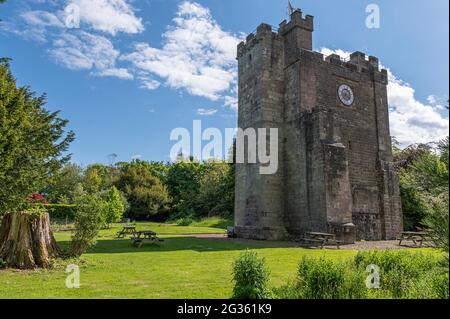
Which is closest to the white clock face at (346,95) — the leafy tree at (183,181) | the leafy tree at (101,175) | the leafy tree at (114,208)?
the leafy tree at (114,208)

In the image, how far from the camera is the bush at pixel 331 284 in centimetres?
635

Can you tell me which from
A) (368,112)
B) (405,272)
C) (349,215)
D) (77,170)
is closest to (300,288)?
(405,272)

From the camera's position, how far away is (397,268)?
7.73m

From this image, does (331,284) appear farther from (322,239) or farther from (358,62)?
(358,62)

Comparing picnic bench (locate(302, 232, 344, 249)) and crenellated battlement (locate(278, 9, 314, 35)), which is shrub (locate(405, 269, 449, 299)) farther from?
crenellated battlement (locate(278, 9, 314, 35))

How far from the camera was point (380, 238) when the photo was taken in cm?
2303

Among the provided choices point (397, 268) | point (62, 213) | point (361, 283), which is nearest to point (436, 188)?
point (361, 283)

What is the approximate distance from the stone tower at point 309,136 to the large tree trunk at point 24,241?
12.6 metres

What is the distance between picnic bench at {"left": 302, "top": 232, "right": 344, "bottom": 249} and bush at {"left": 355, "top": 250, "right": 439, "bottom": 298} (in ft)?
27.2

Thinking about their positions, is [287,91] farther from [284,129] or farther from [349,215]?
[349,215]

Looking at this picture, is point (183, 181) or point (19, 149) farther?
point (183, 181)

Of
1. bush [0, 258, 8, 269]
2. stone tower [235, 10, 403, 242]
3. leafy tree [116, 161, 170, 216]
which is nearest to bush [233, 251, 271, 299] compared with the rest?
bush [0, 258, 8, 269]

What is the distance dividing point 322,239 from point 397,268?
373 inches

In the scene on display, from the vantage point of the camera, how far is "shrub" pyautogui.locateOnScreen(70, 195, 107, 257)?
37.2 ft
